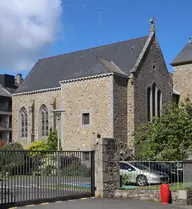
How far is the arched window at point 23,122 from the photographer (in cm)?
4209

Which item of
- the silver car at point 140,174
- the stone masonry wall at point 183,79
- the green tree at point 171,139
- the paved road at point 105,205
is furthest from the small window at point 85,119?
the paved road at point 105,205

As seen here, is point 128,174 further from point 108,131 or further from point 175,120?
point 108,131

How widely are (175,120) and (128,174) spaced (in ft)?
21.2

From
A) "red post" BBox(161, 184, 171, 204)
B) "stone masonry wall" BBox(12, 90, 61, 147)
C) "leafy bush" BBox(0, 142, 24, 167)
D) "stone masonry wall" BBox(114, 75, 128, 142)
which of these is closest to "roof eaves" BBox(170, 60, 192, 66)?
"stone masonry wall" BBox(114, 75, 128, 142)

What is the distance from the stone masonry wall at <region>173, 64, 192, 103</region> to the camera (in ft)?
143

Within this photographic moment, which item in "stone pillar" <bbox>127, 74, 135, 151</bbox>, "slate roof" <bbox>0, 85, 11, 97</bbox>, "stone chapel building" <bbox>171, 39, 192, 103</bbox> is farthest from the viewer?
"slate roof" <bbox>0, 85, 11, 97</bbox>

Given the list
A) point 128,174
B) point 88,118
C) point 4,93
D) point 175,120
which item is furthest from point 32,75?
point 128,174

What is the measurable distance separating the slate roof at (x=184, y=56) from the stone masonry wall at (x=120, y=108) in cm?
1399

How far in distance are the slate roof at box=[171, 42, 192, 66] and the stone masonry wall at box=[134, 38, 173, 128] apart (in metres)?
6.87

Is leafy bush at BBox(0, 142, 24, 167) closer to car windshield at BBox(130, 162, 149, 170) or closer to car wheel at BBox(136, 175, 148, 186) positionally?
car windshield at BBox(130, 162, 149, 170)

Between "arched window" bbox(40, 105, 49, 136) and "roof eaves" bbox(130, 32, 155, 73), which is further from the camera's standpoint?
"arched window" bbox(40, 105, 49, 136)

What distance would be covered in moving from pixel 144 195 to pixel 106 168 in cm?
190

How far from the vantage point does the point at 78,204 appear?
1409cm

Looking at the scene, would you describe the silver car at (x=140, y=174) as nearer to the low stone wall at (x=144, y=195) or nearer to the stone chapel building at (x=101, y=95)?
the low stone wall at (x=144, y=195)
